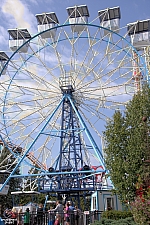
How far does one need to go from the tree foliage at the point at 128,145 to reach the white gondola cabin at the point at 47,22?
412 inches

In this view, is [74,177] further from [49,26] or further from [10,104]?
[49,26]

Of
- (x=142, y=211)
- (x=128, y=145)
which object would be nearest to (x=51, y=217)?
(x=128, y=145)

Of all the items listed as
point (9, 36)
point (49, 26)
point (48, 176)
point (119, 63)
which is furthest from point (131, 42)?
point (48, 176)

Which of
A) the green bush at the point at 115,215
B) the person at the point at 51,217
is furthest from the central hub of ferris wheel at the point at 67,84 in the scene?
the green bush at the point at 115,215

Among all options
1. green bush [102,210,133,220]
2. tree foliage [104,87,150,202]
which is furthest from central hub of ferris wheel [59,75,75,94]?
green bush [102,210,133,220]

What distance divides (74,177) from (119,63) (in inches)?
308

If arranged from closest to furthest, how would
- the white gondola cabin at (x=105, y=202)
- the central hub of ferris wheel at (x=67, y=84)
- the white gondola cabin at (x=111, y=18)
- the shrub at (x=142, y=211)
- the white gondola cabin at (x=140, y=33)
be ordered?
1. the shrub at (x=142, y=211)
2. the white gondola cabin at (x=105, y=202)
3. the white gondola cabin at (x=140, y=33)
4. the white gondola cabin at (x=111, y=18)
5. the central hub of ferris wheel at (x=67, y=84)

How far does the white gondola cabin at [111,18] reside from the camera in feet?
71.0

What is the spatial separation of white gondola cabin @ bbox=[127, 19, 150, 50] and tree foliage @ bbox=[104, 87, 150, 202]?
809 centimetres

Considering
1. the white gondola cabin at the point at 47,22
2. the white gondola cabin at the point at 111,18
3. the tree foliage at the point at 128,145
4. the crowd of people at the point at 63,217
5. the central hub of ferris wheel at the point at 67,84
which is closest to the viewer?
the tree foliage at the point at 128,145

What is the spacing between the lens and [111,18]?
21.9m

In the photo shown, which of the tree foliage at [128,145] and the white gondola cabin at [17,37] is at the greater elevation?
the white gondola cabin at [17,37]

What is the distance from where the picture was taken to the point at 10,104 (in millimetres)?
23672

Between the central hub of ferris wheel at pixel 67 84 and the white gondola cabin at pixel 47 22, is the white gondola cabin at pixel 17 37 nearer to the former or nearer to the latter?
the white gondola cabin at pixel 47 22
